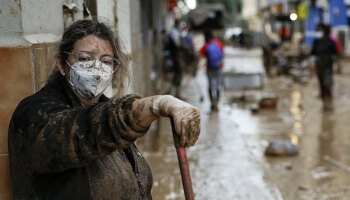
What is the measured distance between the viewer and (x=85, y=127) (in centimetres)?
176

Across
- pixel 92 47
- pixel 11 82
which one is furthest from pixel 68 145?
pixel 11 82

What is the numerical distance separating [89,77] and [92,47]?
0.37 ft

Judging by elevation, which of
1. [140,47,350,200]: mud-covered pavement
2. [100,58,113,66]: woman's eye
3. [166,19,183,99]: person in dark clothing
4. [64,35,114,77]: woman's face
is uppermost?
[64,35,114,77]: woman's face

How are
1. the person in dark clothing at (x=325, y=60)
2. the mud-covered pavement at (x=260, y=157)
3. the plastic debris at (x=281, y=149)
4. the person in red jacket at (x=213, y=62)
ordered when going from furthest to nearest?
the person in dark clothing at (x=325, y=60)
the person in red jacket at (x=213, y=62)
the plastic debris at (x=281, y=149)
the mud-covered pavement at (x=260, y=157)

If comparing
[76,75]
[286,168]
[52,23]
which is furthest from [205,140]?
[76,75]

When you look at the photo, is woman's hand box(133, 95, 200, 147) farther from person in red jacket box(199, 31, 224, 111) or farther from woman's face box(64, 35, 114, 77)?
person in red jacket box(199, 31, 224, 111)

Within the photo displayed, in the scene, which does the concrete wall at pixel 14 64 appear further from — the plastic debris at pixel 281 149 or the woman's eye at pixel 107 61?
the plastic debris at pixel 281 149

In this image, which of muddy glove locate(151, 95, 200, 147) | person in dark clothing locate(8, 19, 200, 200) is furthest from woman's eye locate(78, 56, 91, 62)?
muddy glove locate(151, 95, 200, 147)

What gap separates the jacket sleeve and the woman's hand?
3cm

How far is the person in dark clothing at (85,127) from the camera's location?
1752 millimetres

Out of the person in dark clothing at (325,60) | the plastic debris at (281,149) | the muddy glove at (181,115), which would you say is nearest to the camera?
the muddy glove at (181,115)

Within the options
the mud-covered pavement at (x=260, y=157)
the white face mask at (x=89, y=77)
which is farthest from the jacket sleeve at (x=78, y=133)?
the mud-covered pavement at (x=260, y=157)

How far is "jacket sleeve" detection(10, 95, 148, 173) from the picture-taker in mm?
1749

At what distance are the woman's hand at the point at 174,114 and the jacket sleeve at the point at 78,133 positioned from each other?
0.03 metres
